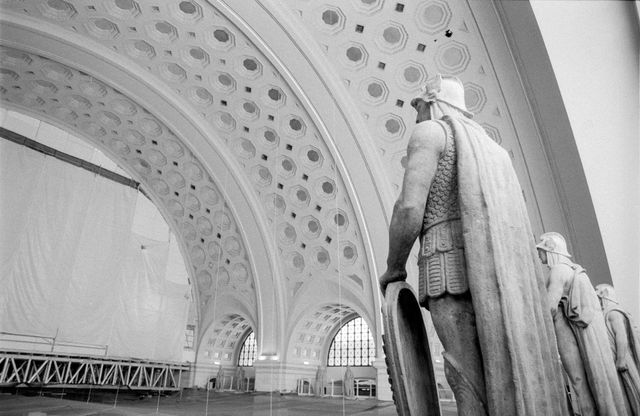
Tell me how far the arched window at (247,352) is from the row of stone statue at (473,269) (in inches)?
666

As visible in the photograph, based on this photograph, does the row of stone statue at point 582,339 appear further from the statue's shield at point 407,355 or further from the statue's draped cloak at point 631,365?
the statue's shield at point 407,355

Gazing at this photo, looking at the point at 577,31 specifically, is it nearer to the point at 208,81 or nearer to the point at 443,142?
the point at 443,142

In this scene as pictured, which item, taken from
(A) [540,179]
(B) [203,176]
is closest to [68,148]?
(B) [203,176]

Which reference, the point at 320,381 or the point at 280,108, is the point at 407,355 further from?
the point at 320,381

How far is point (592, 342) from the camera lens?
3.25 meters

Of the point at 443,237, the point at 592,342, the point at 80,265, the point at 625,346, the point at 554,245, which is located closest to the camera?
the point at 443,237

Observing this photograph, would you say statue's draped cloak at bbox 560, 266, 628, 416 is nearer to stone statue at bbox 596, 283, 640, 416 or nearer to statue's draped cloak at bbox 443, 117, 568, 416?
stone statue at bbox 596, 283, 640, 416

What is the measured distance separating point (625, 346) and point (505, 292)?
119 inches

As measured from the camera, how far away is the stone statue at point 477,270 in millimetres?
1652

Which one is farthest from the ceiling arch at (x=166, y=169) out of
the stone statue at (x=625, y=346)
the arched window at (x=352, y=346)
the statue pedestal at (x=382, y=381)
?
the stone statue at (x=625, y=346)

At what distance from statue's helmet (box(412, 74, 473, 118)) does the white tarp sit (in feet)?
46.3

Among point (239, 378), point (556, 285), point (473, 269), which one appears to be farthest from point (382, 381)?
point (473, 269)

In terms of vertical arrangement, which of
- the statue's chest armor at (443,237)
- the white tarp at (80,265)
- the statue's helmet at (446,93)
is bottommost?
the statue's chest armor at (443,237)

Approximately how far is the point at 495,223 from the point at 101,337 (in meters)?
15.5
